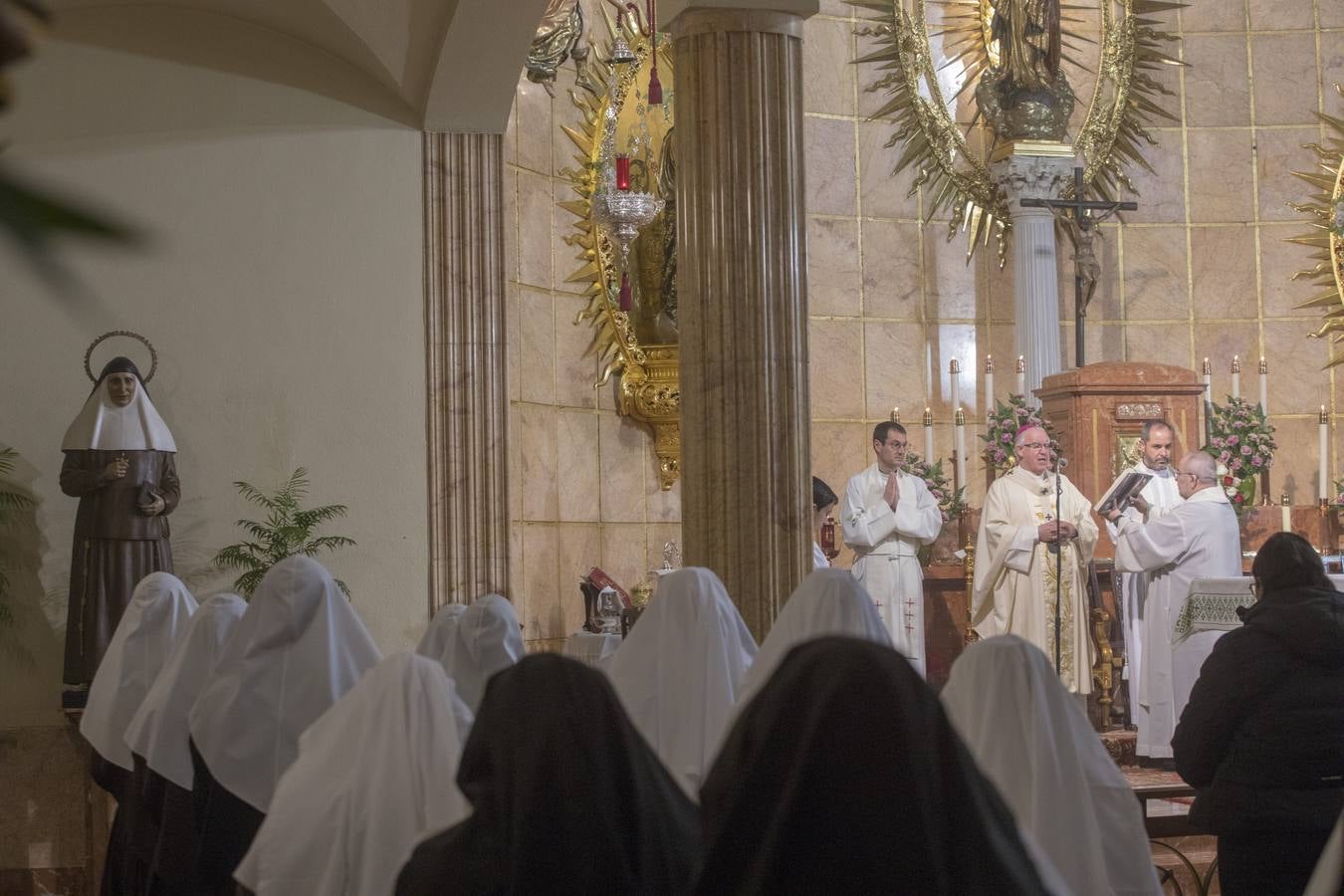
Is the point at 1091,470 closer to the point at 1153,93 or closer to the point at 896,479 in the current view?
the point at 896,479

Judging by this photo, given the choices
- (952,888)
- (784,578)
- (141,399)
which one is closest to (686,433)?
(784,578)

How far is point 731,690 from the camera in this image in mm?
4742

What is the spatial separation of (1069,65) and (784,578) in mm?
9335

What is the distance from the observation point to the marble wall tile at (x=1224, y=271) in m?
14.3

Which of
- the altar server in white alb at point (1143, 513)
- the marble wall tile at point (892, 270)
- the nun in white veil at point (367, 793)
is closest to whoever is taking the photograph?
the nun in white veil at point (367, 793)

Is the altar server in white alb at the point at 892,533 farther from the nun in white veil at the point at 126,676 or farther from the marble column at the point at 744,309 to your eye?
the nun in white veil at the point at 126,676

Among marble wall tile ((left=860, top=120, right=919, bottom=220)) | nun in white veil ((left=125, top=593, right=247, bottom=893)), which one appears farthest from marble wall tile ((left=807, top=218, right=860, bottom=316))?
nun in white veil ((left=125, top=593, right=247, bottom=893))

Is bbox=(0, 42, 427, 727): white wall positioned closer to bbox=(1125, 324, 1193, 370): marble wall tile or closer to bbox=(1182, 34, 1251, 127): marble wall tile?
bbox=(1125, 324, 1193, 370): marble wall tile

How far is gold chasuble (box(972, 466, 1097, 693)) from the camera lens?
9.80 m

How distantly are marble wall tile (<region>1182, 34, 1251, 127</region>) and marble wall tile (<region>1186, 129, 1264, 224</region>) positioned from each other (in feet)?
0.46

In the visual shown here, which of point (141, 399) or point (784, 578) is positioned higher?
point (141, 399)

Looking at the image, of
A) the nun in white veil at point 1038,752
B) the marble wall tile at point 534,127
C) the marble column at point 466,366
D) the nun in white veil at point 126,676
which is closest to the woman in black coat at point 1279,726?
the nun in white veil at point 1038,752

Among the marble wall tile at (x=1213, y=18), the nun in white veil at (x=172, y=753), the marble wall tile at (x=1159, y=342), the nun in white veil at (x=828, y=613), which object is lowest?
the nun in white veil at (x=172, y=753)

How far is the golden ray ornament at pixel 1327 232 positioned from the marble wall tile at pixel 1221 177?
1.42 ft
